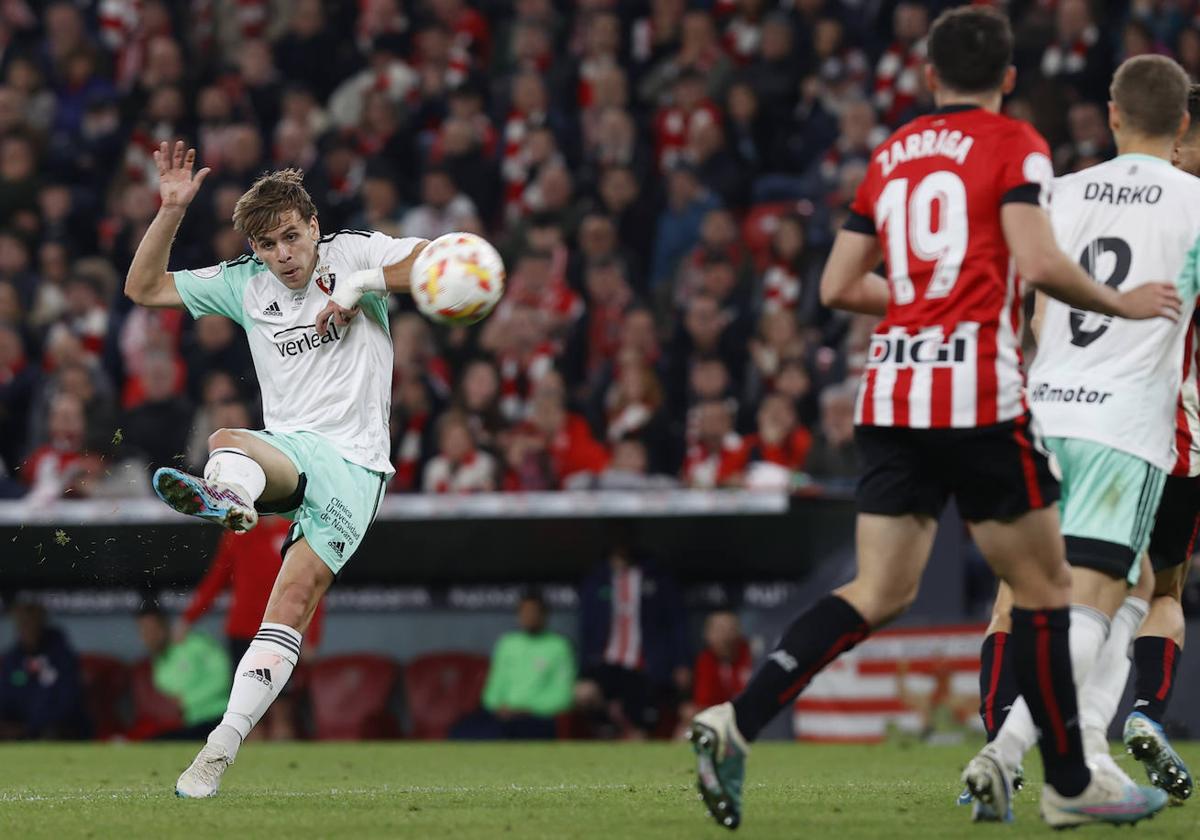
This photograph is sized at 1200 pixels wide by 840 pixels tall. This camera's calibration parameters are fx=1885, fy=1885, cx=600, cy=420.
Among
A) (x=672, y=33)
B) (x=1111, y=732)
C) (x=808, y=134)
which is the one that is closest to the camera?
(x=1111, y=732)

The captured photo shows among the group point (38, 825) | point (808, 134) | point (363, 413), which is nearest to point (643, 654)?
point (808, 134)

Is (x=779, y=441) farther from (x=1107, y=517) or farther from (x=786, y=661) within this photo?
(x=786, y=661)

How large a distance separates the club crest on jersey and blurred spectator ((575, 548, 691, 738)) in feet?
19.9

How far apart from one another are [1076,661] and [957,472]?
798 mm

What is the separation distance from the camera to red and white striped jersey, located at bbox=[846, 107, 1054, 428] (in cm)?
513

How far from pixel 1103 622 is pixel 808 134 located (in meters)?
10.4

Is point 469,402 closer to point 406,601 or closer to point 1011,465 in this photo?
point 406,601

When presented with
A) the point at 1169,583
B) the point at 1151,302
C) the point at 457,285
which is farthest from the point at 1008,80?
the point at 1169,583

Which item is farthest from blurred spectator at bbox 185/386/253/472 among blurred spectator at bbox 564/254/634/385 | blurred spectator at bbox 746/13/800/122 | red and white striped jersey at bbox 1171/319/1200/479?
red and white striped jersey at bbox 1171/319/1200/479

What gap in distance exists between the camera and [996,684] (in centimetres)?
650

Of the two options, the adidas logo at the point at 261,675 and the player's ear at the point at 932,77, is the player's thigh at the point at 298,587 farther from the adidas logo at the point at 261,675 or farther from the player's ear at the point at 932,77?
the player's ear at the point at 932,77

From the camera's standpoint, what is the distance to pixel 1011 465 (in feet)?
16.8

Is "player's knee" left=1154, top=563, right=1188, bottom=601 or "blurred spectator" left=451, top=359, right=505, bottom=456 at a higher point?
"player's knee" left=1154, top=563, right=1188, bottom=601

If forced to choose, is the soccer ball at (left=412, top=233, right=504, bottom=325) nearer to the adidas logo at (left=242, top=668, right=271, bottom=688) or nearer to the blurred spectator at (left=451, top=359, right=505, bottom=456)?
the adidas logo at (left=242, top=668, right=271, bottom=688)
